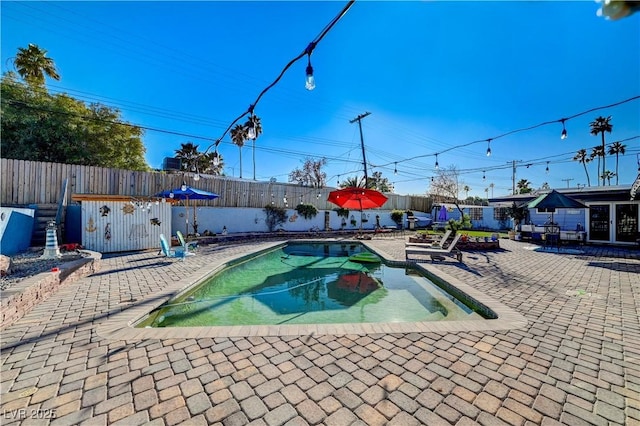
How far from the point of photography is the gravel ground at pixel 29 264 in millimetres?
4669

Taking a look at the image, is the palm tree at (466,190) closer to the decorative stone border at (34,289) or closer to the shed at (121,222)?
the shed at (121,222)

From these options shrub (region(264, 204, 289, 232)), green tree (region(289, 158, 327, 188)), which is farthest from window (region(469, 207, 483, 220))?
shrub (region(264, 204, 289, 232))

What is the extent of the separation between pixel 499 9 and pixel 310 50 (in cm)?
581

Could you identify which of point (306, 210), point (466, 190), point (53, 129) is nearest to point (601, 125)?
point (466, 190)

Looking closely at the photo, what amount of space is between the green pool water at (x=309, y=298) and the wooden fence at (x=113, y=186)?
5948 millimetres

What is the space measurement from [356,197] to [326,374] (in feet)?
30.7

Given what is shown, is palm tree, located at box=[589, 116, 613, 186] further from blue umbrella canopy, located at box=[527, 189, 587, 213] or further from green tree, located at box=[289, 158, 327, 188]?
green tree, located at box=[289, 158, 327, 188]

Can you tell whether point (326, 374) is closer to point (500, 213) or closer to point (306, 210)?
point (306, 210)

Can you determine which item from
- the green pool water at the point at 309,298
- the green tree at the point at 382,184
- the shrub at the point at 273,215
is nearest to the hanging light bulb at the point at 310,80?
the green pool water at the point at 309,298

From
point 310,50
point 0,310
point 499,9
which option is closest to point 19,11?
point 0,310

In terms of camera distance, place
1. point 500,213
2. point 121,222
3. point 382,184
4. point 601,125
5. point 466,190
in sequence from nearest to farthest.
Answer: point 121,222
point 500,213
point 601,125
point 382,184
point 466,190

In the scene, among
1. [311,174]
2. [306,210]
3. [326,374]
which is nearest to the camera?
[326,374]

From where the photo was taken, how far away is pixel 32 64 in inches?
628

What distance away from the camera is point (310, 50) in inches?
116
